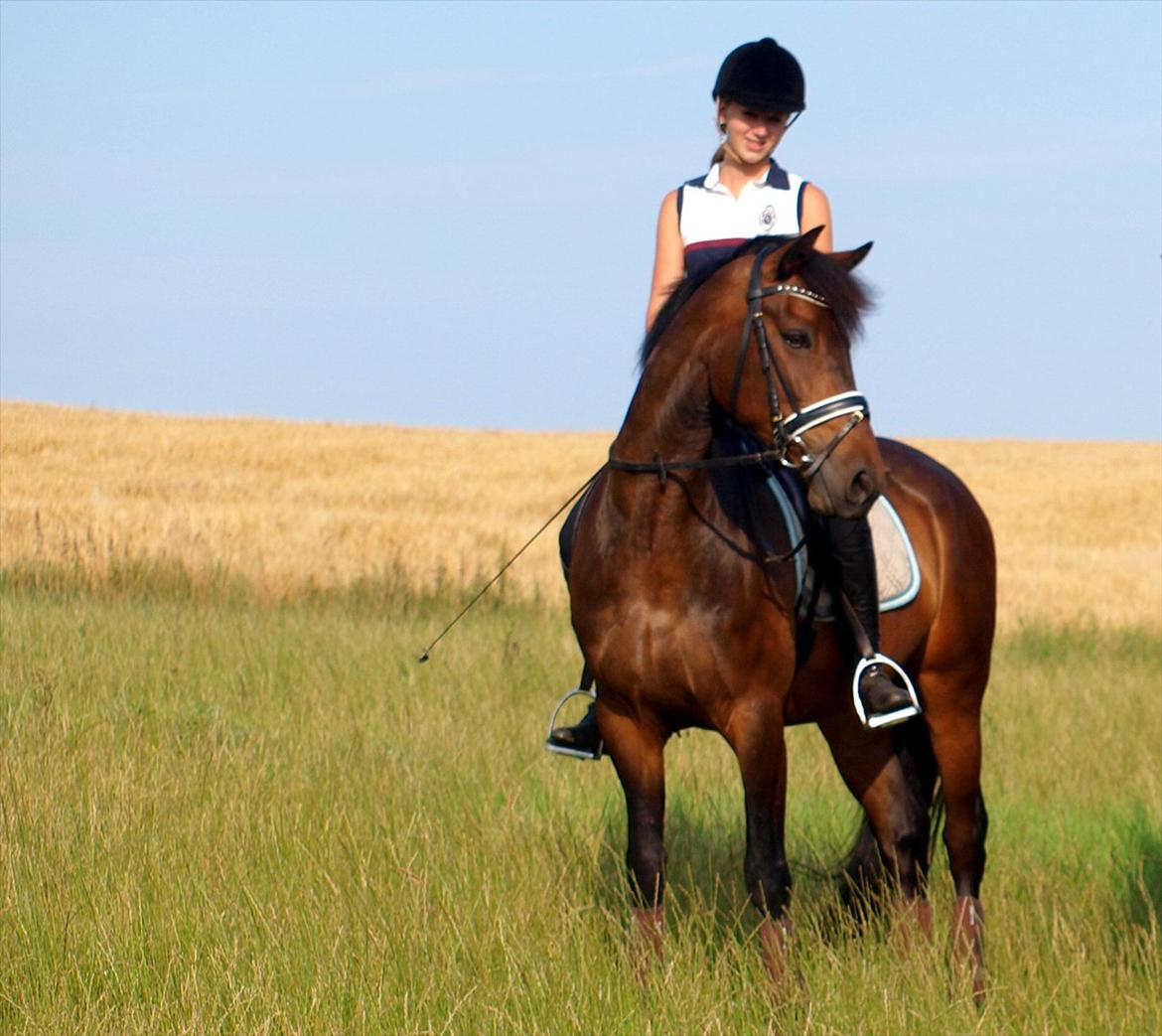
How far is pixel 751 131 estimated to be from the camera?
5.38 metres

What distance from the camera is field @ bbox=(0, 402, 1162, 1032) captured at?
468cm

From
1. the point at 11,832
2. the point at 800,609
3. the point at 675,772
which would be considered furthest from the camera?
the point at 675,772

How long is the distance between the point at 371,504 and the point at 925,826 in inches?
827

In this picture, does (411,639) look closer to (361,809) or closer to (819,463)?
(361,809)

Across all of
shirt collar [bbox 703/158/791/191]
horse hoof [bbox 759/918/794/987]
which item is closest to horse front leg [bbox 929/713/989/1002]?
horse hoof [bbox 759/918/794/987]

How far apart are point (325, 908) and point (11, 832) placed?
4.85 ft

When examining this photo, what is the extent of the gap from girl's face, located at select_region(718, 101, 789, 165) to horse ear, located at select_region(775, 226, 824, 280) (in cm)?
100

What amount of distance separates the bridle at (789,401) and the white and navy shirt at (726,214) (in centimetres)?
76

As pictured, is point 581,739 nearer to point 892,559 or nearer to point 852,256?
point 892,559

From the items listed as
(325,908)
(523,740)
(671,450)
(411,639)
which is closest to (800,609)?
(671,450)

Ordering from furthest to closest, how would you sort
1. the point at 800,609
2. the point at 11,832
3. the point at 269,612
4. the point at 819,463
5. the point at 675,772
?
the point at 269,612 → the point at 675,772 → the point at 11,832 → the point at 800,609 → the point at 819,463

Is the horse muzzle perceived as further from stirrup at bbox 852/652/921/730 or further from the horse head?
stirrup at bbox 852/652/921/730

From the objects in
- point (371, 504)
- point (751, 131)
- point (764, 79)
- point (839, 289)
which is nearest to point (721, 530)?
point (839, 289)

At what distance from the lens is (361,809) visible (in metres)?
6.79
